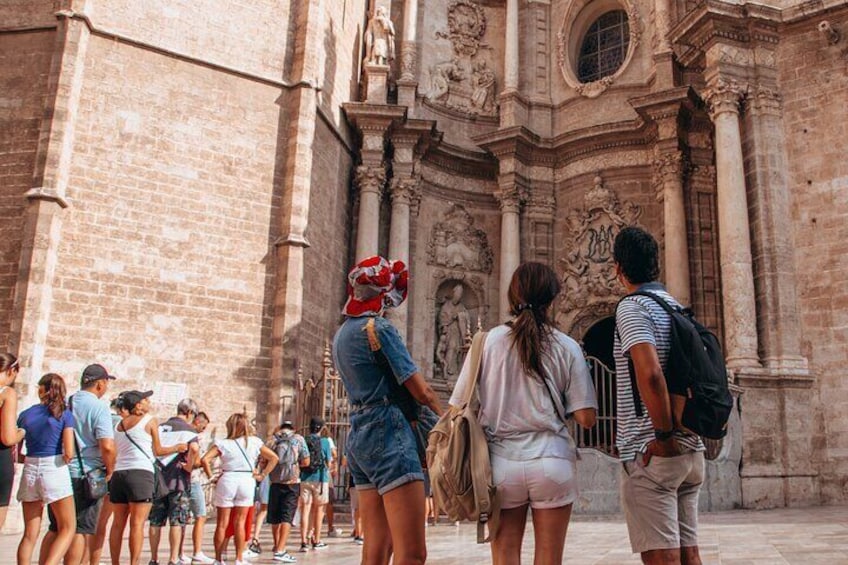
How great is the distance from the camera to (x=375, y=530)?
329 centimetres

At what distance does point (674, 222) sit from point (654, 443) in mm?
13534

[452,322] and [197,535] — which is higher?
[452,322]

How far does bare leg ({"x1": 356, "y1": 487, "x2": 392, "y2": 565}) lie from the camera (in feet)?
10.7

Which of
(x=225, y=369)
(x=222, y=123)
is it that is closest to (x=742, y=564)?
(x=225, y=369)

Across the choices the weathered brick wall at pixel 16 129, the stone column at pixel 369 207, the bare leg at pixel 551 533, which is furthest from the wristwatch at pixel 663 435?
the stone column at pixel 369 207

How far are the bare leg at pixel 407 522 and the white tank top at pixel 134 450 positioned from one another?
3.23m

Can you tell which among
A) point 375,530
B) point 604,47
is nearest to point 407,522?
point 375,530

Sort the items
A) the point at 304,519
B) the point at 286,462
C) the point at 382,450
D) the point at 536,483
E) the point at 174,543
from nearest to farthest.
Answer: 1. the point at 536,483
2. the point at 382,450
3. the point at 174,543
4. the point at 286,462
5. the point at 304,519

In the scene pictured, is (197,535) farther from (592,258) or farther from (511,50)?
(511,50)

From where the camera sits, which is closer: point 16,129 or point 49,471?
point 49,471

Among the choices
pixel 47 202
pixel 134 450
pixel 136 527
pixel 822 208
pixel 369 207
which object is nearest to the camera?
pixel 136 527

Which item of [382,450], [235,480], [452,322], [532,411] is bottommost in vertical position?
[235,480]

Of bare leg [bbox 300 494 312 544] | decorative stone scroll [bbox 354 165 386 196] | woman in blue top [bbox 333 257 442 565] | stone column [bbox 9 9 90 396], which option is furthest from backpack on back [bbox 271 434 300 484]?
decorative stone scroll [bbox 354 165 386 196]

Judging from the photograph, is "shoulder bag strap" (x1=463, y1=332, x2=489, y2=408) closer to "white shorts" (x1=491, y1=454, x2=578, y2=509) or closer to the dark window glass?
"white shorts" (x1=491, y1=454, x2=578, y2=509)
